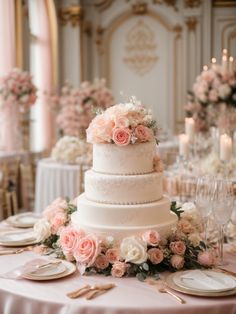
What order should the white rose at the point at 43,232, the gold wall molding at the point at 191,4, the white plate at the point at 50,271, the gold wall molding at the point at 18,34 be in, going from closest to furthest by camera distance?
1. the white plate at the point at 50,271
2. the white rose at the point at 43,232
3. the gold wall molding at the point at 18,34
4. the gold wall molding at the point at 191,4

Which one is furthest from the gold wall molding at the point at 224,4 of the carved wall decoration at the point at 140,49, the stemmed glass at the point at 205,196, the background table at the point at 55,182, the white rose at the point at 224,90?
the stemmed glass at the point at 205,196

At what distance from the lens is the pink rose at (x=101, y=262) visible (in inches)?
93.7

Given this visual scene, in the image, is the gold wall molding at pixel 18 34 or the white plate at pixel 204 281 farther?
the gold wall molding at pixel 18 34

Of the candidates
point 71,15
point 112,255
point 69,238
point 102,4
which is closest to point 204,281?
point 112,255

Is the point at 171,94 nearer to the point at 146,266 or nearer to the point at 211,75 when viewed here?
the point at 211,75

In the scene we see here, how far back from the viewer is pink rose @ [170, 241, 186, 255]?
243cm

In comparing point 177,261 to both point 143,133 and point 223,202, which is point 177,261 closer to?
point 223,202

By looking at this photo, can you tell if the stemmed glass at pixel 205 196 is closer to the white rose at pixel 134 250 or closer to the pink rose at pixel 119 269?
the white rose at pixel 134 250

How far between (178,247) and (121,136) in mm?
582

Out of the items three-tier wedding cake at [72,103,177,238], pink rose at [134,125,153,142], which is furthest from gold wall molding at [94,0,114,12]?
pink rose at [134,125,153,142]

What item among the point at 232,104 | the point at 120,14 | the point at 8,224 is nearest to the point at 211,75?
the point at 232,104

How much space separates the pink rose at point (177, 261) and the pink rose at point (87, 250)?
0.34 meters

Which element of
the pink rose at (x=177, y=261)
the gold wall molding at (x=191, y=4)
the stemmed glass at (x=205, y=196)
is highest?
the gold wall molding at (x=191, y=4)

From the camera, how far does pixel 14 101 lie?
703cm
